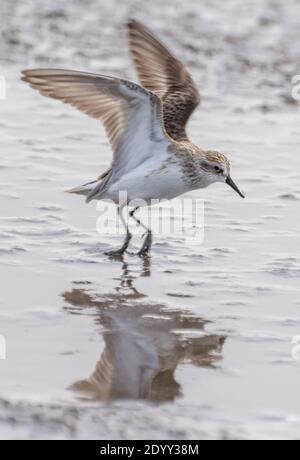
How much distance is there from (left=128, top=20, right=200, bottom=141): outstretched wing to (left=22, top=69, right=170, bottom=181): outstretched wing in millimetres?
843

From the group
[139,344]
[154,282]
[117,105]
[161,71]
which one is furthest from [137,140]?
[139,344]

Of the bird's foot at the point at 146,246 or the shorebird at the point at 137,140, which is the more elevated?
the shorebird at the point at 137,140

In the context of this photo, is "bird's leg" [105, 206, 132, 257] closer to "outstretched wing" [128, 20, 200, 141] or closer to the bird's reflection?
the bird's reflection

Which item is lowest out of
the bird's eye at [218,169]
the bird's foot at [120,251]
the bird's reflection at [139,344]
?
the bird's reflection at [139,344]

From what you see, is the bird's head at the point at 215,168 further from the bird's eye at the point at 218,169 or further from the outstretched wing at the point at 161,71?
the outstretched wing at the point at 161,71

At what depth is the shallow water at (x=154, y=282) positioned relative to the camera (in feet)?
18.0

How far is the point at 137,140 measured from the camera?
316 inches

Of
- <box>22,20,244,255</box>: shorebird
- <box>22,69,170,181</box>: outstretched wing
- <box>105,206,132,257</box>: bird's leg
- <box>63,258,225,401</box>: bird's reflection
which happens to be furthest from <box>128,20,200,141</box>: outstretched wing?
<box>63,258,225,401</box>: bird's reflection

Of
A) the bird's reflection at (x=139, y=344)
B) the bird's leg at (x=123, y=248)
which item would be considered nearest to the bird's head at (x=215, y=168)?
the bird's leg at (x=123, y=248)

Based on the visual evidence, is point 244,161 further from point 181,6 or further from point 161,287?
point 181,6

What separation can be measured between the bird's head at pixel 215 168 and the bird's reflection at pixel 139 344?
123cm

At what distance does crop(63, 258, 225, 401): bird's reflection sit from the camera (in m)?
5.75

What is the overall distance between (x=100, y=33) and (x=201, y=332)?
7830 millimetres
